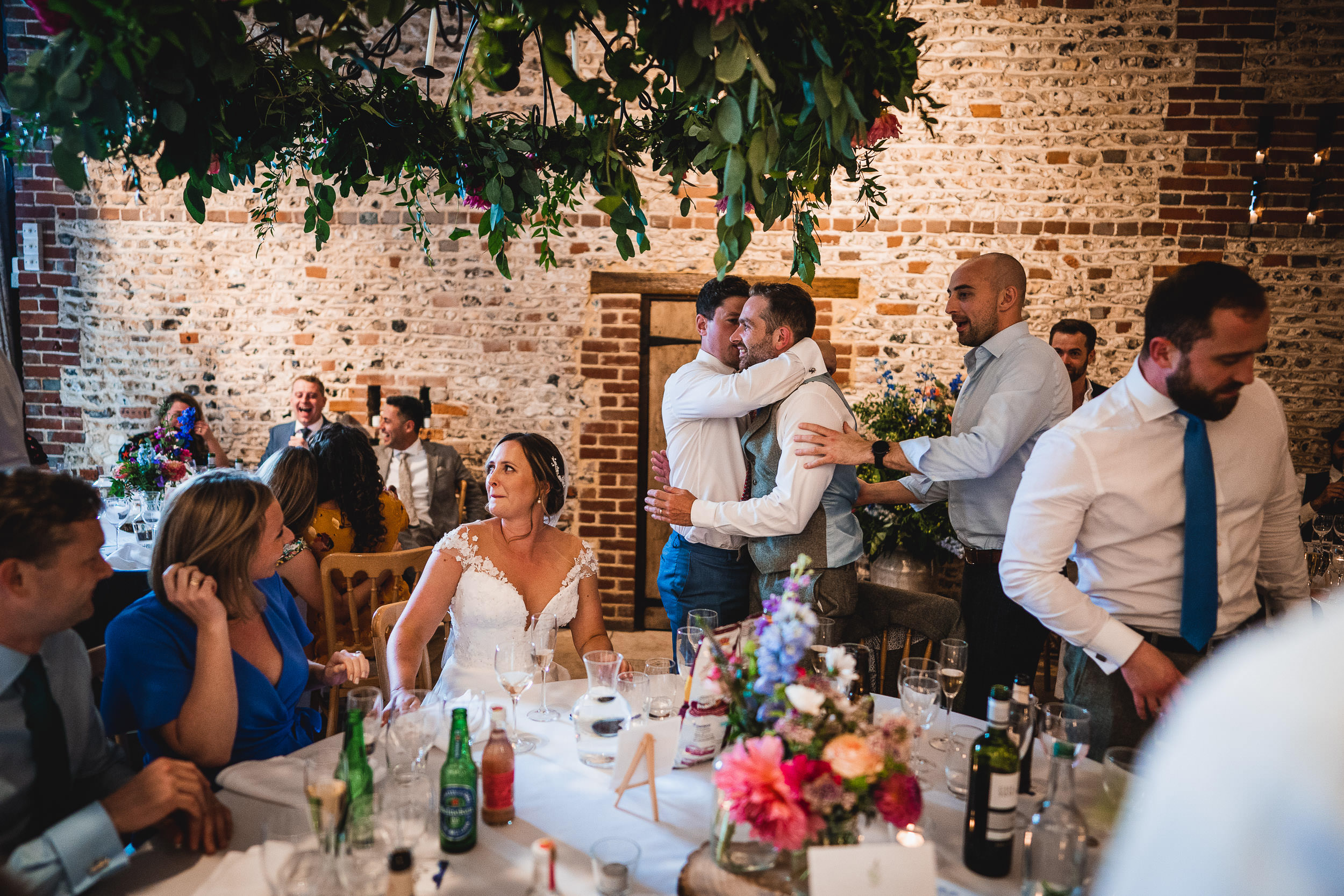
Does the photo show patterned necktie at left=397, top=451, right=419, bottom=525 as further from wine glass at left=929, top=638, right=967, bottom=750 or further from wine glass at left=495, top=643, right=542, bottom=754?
wine glass at left=929, top=638, right=967, bottom=750

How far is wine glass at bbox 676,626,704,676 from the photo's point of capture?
5.98 feet

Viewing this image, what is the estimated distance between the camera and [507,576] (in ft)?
8.21

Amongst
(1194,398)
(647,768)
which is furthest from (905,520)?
(647,768)

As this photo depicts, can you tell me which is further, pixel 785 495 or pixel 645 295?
pixel 645 295

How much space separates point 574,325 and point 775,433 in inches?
99.6

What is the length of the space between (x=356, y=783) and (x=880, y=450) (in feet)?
Answer: 6.01

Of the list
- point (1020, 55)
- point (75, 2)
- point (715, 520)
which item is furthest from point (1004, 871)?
point (1020, 55)

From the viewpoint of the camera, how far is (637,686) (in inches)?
69.4

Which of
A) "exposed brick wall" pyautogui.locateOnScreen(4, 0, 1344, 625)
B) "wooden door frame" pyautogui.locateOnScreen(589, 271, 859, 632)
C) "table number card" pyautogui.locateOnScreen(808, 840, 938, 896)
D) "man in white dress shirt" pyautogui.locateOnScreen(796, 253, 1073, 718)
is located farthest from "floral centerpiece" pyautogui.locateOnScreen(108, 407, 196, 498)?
"table number card" pyautogui.locateOnScreen(808, 840, 938, 896)

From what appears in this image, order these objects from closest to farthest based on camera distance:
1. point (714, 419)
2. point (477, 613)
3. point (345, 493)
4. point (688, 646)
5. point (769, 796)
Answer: point (769, 796)
point (688, 646)
point (477, 613)
point (714, 419)
point (345, 493)

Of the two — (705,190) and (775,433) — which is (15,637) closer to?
(775,433)

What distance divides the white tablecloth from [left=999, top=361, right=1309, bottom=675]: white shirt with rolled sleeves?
1.20 ft

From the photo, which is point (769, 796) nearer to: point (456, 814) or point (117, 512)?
point (456, 814)

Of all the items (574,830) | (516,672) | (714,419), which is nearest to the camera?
(574,830)
